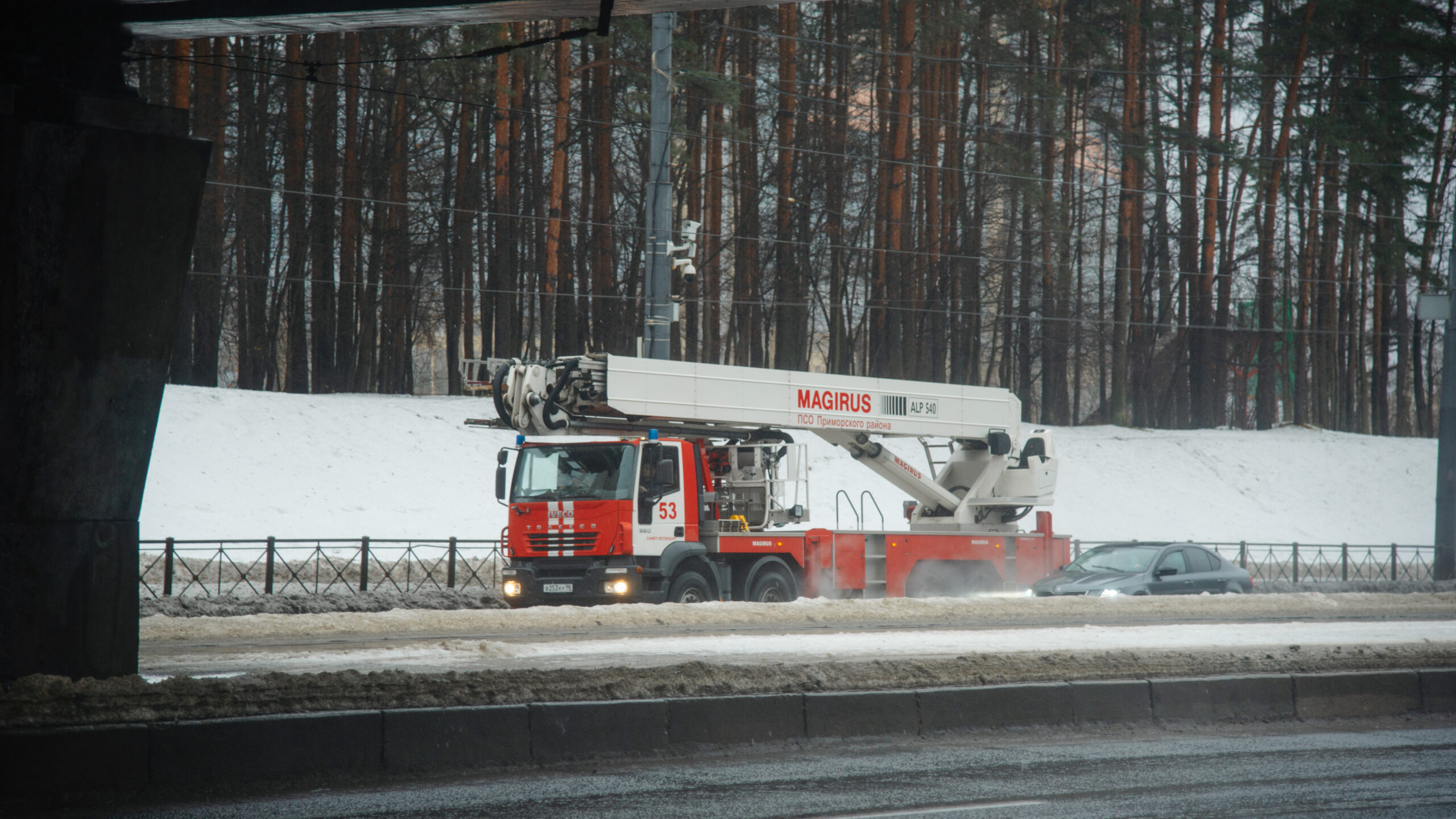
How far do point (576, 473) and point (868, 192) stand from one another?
27271 mm

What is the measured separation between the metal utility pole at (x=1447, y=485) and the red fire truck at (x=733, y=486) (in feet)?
33.6

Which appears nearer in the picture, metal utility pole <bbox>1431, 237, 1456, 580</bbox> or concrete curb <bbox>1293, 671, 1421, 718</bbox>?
concrete curb <bbox>1293, 671, 1421, 718</bbox>

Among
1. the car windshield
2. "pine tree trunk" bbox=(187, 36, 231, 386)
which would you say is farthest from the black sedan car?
"pine tree trunk" bbox=(187, 36, 231, 386)

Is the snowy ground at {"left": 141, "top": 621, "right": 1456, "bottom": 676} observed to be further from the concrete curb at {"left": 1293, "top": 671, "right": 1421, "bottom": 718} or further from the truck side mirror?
the truck side mirror

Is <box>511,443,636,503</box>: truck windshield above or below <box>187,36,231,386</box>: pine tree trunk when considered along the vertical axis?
below

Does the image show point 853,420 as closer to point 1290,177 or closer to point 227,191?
point 227,191

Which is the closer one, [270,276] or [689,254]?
[689,254]

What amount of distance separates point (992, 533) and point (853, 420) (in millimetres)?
3651

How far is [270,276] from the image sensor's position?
37562mm

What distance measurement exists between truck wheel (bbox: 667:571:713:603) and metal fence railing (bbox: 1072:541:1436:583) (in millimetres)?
12440

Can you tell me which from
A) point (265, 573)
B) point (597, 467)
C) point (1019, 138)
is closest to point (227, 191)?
point (265, 573)

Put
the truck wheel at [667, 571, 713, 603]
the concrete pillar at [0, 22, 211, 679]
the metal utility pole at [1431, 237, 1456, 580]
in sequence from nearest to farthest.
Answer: the concrete pillar at [0, 22, 211, 679] < the truck wheel at [667, 571, 713, 603] < the metal utility pole at [1431, 237, 1456, 580]

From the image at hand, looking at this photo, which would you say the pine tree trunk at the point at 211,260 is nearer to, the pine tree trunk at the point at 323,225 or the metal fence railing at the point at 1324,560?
the pine tree trunk at the point at 323,225

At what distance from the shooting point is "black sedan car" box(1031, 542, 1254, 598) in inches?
767
